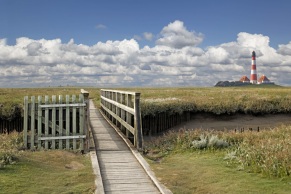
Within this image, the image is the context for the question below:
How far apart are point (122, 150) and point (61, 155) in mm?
2225

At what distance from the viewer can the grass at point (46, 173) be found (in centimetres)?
835

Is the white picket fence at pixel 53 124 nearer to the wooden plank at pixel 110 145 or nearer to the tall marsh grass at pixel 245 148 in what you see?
the wooden plank at pixel 110 145

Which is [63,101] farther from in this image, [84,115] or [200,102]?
[200,102]

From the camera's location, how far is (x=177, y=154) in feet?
41.9

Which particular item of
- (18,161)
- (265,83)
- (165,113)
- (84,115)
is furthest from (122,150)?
(265,83)

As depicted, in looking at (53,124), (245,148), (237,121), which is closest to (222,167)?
(245,148)

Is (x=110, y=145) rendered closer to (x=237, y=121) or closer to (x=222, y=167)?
(x=222, y=167)

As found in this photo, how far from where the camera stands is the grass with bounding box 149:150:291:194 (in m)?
8.32

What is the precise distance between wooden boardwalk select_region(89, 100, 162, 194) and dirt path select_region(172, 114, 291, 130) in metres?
12.9

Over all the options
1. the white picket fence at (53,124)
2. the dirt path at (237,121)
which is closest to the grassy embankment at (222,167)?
the white picket fence at (53,124)

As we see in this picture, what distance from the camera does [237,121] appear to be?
2873 centimetres

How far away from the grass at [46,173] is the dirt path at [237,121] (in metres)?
15.9

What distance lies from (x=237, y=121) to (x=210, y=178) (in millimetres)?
20275

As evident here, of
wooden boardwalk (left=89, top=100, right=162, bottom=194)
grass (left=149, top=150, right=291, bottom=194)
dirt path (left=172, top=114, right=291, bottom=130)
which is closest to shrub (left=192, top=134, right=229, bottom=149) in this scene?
grass (left=149, top=150, right=291, bottom=194)
